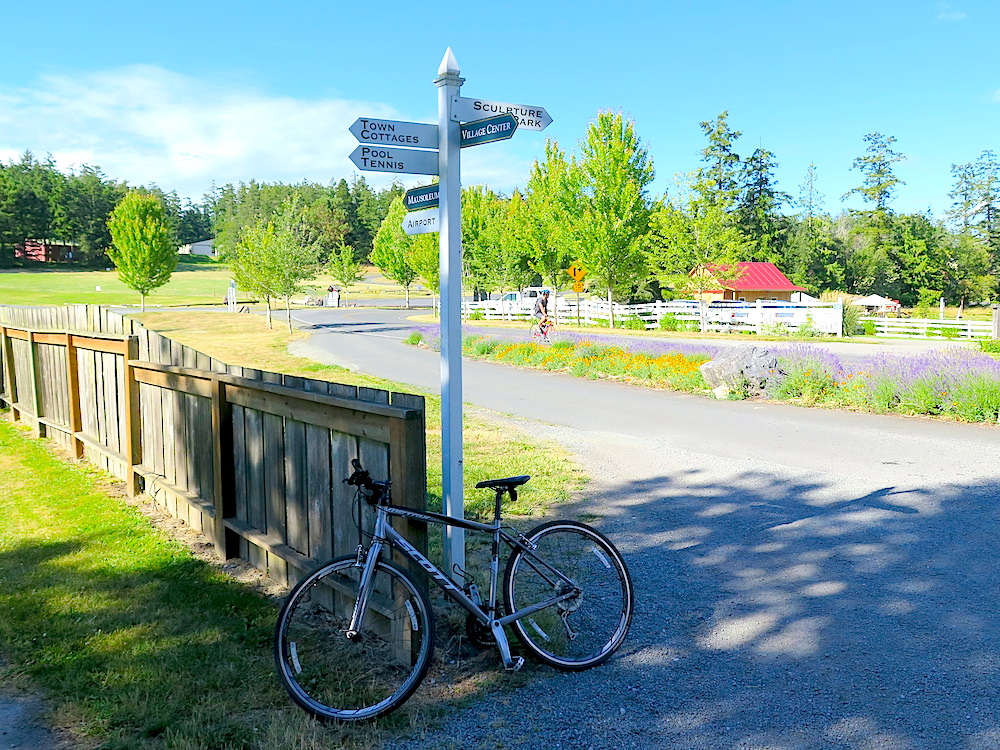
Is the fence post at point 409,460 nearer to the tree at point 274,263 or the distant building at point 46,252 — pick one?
the tree at point 274,263

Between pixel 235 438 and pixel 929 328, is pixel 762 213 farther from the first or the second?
pixel 235 438

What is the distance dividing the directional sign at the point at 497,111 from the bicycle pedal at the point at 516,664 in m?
2.67

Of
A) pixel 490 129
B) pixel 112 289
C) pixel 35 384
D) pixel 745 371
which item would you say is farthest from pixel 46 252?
pixel 490 129

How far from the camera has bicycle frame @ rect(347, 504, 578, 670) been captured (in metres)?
3.65

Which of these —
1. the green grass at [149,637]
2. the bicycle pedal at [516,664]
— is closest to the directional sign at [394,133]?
the green grass at [149,637]

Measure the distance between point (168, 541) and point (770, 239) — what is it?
7135 centimetres

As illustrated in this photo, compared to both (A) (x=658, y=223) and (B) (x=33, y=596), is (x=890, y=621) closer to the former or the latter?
(B) (x=33, y=596)

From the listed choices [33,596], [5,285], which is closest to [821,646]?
[33,596]

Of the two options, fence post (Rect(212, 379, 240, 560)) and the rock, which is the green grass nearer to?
fence post (Rect(212, 379, 240, 560))

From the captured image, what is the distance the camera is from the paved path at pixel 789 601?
3389 millimetres

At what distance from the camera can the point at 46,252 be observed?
9781cm

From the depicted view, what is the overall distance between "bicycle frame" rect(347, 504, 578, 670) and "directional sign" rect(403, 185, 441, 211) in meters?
1.84

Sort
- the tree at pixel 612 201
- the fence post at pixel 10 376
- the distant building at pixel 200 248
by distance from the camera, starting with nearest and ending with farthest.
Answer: the fence post at pixel 10 376 → the tree at pixel 612 201 → the distant building at pixel 200 248

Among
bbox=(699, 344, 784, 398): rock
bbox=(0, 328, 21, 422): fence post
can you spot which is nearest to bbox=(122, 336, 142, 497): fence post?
bbox=(0, 328, 21, 422): fence post
